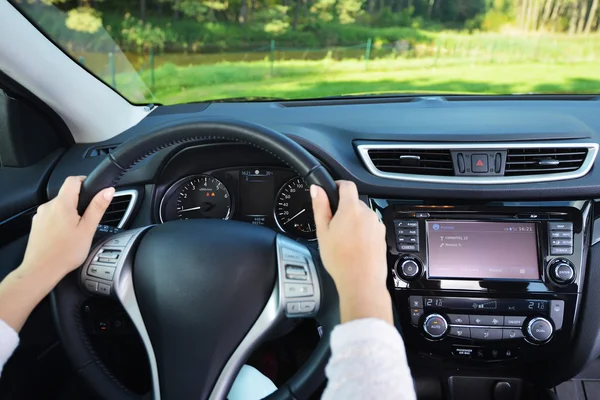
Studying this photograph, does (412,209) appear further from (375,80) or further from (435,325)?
(375,80)

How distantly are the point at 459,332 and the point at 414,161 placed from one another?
2.20 ft

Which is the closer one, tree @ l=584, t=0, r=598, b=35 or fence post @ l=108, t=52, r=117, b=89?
fence post @ l=108, t=52, r=117, b=89

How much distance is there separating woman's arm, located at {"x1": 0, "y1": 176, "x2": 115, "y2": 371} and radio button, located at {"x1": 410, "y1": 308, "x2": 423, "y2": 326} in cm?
127

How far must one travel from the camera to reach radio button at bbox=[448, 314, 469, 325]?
7.23ft

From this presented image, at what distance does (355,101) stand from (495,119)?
69 cm

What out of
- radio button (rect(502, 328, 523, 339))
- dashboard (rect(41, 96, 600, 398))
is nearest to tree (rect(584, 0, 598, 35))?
dashboard (rect(41, 96, 600, 398))

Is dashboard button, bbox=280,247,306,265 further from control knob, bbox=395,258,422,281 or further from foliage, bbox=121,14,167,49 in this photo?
foliage, bbox=121,14,167,49

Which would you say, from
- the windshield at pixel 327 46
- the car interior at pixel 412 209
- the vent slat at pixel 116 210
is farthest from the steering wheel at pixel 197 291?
the windshield at pixel 327 46

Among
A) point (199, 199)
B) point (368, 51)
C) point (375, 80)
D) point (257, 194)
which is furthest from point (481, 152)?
point (368, 51)

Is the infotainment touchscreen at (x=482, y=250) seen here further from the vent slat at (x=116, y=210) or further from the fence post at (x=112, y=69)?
the fence post at (x=112, y=69)

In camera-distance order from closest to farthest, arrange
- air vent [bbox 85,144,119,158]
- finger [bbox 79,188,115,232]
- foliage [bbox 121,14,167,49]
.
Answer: finger [bbox 79,188,115,232], air vent [bbox 85,144,119,158], foliage [bbox 121,14,167,49]

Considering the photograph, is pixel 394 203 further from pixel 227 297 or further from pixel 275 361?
pixel 227 297

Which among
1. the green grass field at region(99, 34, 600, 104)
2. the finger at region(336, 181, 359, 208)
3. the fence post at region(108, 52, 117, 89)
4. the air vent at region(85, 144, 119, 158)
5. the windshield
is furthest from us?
the green grass field at region(99, 34, 600, 104)

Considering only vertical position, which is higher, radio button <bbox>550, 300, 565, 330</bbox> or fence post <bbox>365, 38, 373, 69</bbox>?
fence post <bbox>365, 38, 373, 69</bbox>
